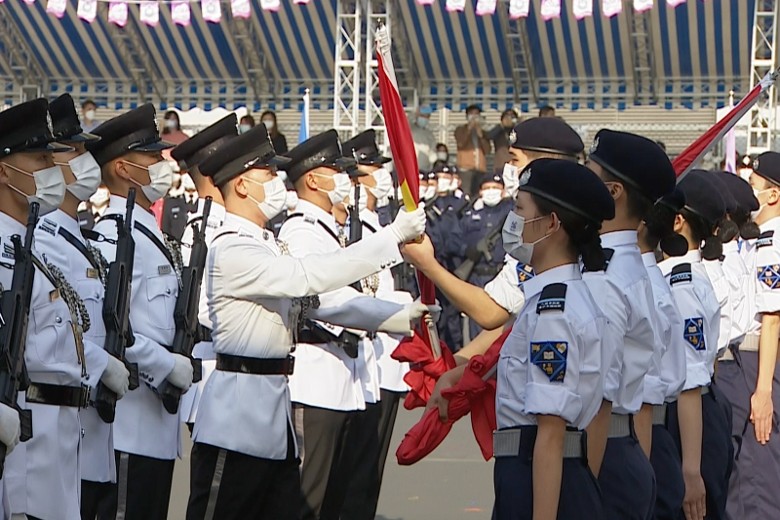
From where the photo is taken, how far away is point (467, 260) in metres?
15.4

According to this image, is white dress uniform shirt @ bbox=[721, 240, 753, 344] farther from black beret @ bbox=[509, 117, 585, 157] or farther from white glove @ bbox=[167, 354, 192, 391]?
white glove @ bbox=[167, 354, 192, 391]

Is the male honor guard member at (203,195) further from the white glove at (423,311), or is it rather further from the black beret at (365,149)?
the black beret at (365,149)

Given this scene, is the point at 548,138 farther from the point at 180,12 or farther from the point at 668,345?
the point at 180,12

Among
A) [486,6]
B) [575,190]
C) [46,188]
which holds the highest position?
[46,188]

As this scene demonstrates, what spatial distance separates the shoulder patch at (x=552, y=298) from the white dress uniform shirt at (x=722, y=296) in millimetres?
2630

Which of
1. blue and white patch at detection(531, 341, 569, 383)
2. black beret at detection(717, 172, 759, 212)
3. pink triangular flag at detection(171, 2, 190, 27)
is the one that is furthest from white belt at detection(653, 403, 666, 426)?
pink triangular flag at detection(171, 2, 190, 27)

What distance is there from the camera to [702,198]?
5.95 m

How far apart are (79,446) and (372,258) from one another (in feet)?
4.09

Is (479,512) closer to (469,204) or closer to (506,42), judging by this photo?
(469,204)

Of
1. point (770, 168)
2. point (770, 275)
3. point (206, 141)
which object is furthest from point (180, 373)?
point (770, 168)

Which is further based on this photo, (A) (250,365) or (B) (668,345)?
(A) (250,365)

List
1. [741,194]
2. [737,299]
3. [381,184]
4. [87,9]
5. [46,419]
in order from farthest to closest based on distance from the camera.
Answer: [87,9], [381,184], [741,194], [737,299], [46,419]

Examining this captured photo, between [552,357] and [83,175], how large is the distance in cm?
234

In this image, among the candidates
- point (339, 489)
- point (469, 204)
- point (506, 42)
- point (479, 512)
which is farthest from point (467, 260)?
point (339, 489)
